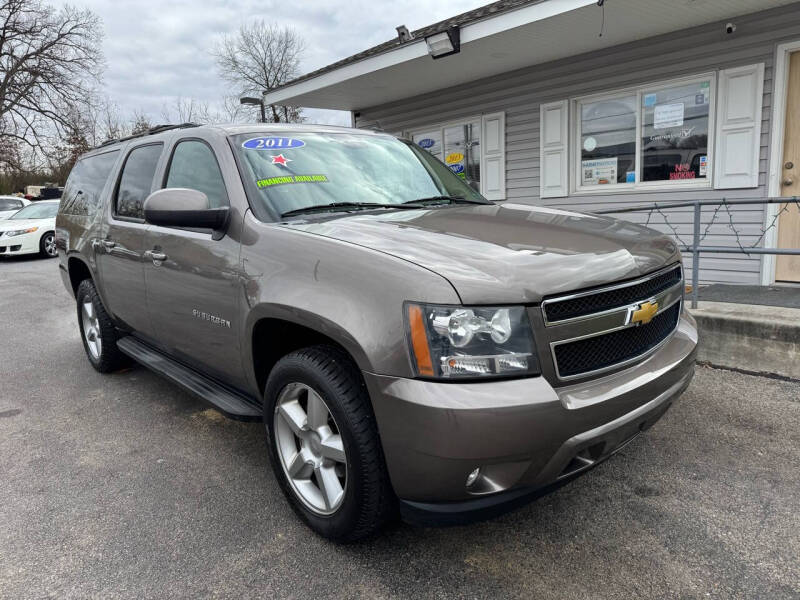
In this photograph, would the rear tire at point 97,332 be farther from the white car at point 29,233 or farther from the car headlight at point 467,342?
the white car at point 29,233

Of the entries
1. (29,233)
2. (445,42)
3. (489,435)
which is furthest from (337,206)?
(29,233)

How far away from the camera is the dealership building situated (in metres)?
5.94

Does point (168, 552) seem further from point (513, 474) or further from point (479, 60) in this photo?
point (479, 60)

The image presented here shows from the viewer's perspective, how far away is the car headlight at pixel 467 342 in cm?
179

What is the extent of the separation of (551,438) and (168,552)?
5.44ft

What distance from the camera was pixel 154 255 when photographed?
10.6 feet

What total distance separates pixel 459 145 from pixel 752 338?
604 centimetres

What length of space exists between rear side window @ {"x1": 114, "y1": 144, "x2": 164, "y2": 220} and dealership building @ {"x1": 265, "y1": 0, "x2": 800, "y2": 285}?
167 inches

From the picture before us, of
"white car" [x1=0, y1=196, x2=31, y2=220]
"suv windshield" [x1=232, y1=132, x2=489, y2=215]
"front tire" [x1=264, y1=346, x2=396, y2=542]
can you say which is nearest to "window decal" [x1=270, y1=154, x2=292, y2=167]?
"suv windshield" [x1=232, y1=132, x2=489, y2=215]

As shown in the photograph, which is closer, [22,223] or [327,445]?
[327,445]

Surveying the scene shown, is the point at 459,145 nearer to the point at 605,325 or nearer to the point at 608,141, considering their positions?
the point at 608,141

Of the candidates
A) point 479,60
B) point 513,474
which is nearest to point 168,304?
point 513,474

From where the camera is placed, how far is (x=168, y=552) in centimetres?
231

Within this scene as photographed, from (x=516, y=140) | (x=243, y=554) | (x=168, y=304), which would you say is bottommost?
(x=243, y=554)
